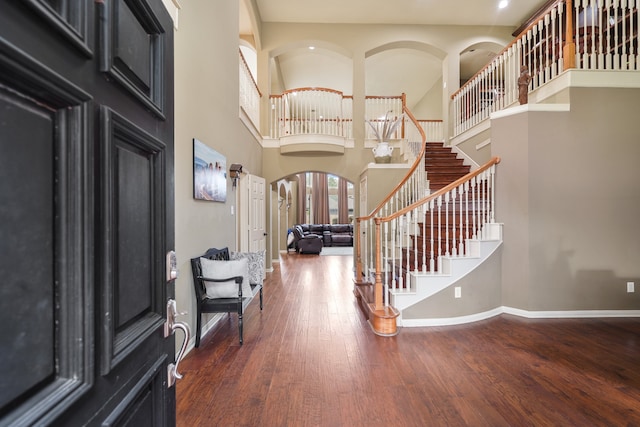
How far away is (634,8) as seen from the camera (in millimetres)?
4180

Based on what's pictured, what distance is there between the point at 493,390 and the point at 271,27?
A: 7860 mm

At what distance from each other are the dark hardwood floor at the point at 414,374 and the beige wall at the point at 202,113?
0.87 metres

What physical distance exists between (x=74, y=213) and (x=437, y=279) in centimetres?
359

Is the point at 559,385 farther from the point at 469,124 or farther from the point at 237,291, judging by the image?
the point at 469,124

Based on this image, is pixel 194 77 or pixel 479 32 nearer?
pixel 194 77

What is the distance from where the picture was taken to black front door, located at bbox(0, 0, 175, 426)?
0.46m

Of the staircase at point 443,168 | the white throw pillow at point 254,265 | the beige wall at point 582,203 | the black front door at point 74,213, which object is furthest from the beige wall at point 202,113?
the beige wall at point 582,203

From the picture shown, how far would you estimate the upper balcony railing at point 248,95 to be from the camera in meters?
5.18

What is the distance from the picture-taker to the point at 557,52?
493 centimetres

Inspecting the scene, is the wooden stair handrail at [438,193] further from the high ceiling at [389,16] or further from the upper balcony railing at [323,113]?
the high ceiling at [389,16]

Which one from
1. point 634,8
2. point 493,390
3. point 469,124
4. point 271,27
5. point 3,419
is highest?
point 271,27

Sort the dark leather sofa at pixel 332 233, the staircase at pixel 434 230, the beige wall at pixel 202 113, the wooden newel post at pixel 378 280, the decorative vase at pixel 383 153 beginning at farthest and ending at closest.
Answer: the dark leather sofa at pixel 332 233 → the decorative vase at pixel 383 153 → the staircase at pixel 434 230 → the wooden newel post at pixel 378 280 → the beige wall at pixel 202 113

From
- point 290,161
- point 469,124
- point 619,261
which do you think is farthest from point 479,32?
point 619,261

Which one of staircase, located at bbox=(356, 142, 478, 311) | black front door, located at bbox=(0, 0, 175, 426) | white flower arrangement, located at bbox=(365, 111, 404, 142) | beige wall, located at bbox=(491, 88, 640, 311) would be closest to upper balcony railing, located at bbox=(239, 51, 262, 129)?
white flower arrangement, located at bbox=(365, 111, 404, 142)
